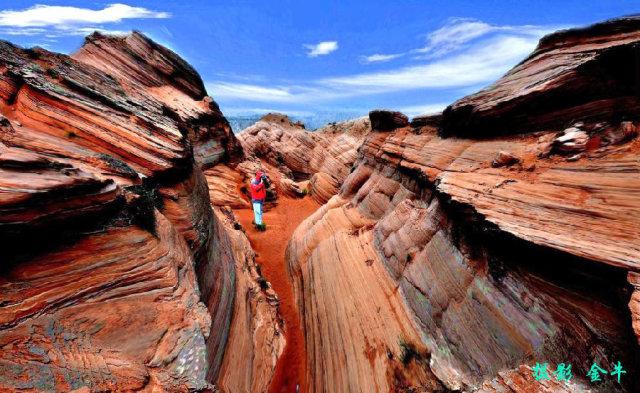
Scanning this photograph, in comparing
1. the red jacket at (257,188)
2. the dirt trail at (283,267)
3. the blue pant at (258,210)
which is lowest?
the dirt trail at (283,267)

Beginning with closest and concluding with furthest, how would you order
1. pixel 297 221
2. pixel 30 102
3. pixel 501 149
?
pixel 30 102
pixel 501 149
pixel 297 221

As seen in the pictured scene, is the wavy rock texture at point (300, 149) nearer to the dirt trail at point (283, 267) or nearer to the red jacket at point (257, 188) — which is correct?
the dirt trail at point (283, 267)

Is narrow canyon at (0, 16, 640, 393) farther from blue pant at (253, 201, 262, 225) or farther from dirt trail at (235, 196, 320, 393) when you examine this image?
blue pant at (253, 201, 262, 225)

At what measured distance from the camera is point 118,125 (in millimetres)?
7750

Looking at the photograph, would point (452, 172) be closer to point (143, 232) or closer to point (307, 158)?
point (143, 232)

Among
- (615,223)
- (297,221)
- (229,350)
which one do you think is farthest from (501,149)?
(297,221)

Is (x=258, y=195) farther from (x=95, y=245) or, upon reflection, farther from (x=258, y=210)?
(x=95, y=245)

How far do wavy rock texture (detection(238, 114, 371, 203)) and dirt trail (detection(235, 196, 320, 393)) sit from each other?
20.7ft

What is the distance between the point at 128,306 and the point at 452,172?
8.18 metres

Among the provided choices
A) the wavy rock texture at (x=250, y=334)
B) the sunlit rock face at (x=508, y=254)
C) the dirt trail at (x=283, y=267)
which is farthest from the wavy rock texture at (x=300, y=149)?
the sunlit rock face at (x=508, y=254)

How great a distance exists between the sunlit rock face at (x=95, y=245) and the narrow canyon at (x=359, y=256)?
3cm

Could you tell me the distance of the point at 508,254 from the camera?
5434 mm

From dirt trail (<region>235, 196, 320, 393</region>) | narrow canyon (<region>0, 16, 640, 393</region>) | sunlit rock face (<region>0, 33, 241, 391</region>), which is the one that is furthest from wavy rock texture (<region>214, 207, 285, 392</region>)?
sunlit rock face (<region>0, 33, 241, 391</region>)

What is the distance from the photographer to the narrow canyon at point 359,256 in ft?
13.0
